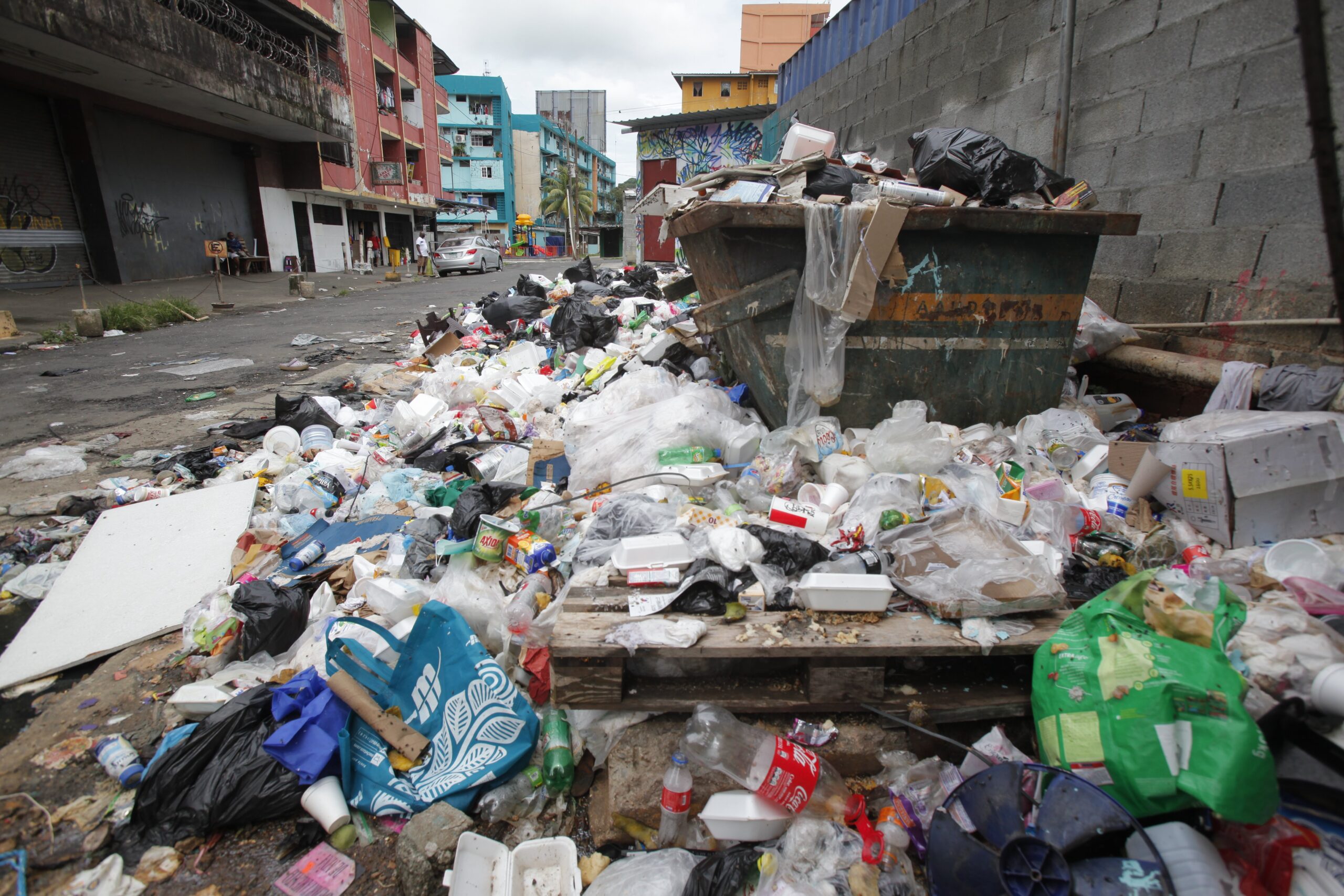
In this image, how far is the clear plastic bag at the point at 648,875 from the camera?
1429 mm

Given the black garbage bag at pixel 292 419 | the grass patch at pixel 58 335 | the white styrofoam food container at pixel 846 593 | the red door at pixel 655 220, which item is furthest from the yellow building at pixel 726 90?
the white styrofoam food container at pixel 846 593

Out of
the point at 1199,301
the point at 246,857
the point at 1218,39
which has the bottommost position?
the point at 246,857

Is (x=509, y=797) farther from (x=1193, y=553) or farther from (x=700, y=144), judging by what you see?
(x=700, y=144)

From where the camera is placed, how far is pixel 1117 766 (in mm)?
1321

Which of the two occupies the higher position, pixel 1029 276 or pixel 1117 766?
pixel 1029 276

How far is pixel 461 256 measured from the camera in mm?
19484

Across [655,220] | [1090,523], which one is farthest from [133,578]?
[655,220]

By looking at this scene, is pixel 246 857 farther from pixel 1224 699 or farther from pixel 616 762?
pixel 1224 699

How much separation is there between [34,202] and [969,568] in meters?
15.0

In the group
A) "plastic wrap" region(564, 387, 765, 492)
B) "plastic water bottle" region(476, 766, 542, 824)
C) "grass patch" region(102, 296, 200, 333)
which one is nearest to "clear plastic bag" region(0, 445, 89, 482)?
"plastic wrap" region(564, 387, 765, 492)

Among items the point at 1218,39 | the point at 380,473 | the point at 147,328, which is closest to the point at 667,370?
the point at 380,473

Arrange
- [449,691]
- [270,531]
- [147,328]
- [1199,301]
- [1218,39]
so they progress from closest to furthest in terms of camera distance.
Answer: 1. [449,691]
2. [270,531]
3. [1218,39]
4. [1199,301]
5. [147,328]

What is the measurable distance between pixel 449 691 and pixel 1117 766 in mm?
1556

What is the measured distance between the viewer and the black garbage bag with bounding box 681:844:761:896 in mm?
1398
